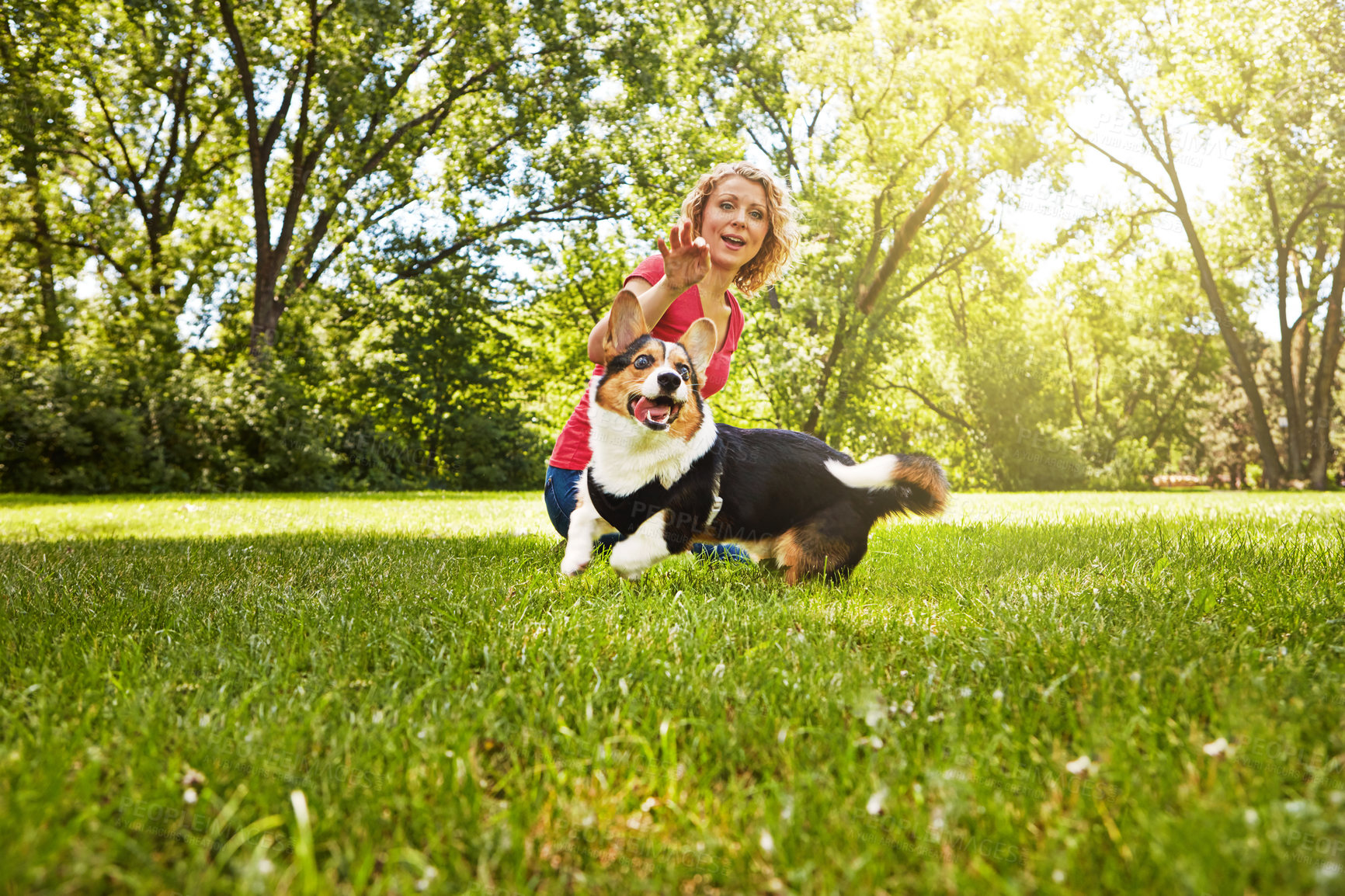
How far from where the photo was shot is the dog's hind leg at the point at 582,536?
3359 mm

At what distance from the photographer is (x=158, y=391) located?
14352 mm

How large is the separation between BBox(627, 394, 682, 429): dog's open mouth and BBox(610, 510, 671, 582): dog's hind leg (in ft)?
1.21

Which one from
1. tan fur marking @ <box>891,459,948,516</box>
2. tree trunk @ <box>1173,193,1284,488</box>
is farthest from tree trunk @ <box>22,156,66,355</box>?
tree trunk @ <box>1173,193,1284,488</box>

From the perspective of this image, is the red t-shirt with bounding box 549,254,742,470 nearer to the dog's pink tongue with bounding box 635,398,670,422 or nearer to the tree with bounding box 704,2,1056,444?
the dog's pink tongue with bounding box 635,398,670,422

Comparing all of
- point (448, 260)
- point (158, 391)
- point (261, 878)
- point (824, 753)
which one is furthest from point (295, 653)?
point (448, 260)

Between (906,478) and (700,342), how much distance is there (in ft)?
3.58

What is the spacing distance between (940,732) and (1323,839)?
0.71 metres

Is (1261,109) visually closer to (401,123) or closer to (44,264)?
(401,123)

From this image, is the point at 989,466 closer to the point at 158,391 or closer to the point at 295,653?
the point at 158,391

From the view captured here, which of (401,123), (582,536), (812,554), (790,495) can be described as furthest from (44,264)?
(812,554)

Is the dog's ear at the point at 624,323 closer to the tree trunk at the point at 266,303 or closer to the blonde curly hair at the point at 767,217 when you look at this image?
the blonde curly hair at the point at 767,217

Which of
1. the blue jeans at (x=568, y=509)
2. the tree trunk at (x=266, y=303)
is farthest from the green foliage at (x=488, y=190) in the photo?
the blue jeans at (x=568, y=509)

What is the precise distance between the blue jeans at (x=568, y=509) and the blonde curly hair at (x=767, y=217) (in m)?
1.52

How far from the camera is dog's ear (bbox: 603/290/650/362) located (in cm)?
329
